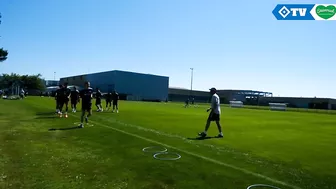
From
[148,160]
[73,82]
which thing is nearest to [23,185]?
[148,160]

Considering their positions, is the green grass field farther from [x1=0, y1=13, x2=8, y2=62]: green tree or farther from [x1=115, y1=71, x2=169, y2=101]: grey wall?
[x1=115, y1=71, x2=169, y2=101]: grey wall

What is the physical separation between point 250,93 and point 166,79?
153 ft

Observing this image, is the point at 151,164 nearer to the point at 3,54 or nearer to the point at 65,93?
the point at 65,93

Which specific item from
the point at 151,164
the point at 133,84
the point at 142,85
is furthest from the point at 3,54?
the point at 142,85

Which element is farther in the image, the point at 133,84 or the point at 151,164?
the point at 133,84

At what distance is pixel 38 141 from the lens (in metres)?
10.2

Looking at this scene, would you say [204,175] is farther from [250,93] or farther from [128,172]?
[250,93]

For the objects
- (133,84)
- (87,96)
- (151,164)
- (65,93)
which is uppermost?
(133,84)

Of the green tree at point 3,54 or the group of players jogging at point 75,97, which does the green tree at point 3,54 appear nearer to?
the green tree at point 3,54

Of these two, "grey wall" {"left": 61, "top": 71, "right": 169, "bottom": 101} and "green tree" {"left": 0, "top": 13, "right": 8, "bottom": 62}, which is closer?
"green tree" {"left": 0, "top": 13, "right": 8, "bottom": 62}

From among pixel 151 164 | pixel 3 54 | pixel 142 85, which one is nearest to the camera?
pixel 151 164

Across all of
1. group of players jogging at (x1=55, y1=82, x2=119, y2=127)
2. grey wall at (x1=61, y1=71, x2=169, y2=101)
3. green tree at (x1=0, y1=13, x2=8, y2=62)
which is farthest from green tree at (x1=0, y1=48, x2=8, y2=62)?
grey wall at (x1=61, y1=71, x2=169, y2=101)

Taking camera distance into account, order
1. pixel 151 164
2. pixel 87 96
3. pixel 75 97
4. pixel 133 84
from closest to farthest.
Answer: pixel 151 164, pixel 87 96, pixel 75 97, pixel 133 84

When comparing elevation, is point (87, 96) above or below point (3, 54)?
below
